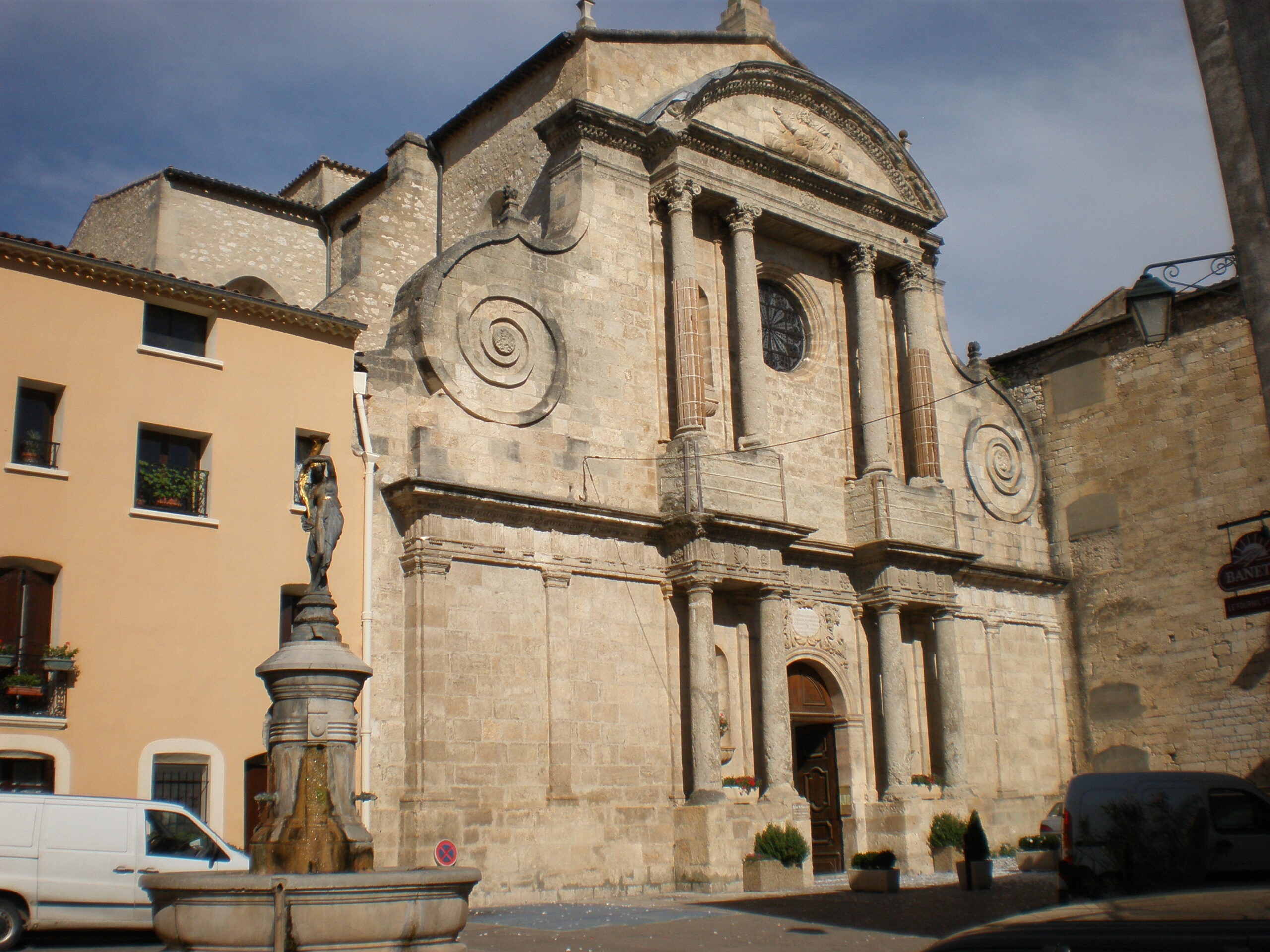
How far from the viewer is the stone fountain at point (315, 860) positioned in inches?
318

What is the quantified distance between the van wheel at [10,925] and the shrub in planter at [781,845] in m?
9.81

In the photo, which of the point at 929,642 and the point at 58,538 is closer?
the point at 58,538

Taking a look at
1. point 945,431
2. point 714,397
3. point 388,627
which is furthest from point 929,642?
point 388,627

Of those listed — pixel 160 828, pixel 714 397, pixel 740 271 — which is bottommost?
pixel 160 828

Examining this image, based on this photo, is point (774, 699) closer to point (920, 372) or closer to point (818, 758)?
point (818, 758)

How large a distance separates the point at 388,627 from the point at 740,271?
8917 millimetres

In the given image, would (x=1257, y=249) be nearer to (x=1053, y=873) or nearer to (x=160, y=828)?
(x=160, y=828)

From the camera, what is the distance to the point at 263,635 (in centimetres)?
1576

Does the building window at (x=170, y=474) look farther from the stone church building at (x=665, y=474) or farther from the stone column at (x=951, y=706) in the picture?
the stone column at (x=951, y=706)

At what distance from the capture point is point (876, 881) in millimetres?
17250

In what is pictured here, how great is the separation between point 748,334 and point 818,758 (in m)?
7.42

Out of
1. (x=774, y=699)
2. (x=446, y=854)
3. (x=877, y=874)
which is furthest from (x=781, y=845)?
(x=446, y=854)

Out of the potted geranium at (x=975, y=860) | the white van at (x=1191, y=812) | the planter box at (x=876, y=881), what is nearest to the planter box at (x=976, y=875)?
the potted geranium at (x=975, y=860)

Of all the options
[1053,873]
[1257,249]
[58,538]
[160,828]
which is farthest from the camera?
[1053,873]
